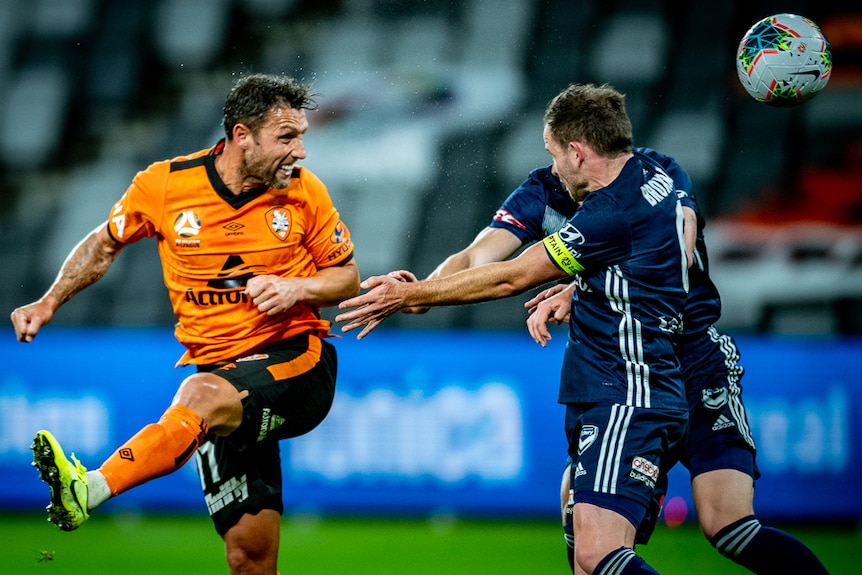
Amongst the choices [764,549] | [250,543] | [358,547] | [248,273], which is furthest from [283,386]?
[358,547]

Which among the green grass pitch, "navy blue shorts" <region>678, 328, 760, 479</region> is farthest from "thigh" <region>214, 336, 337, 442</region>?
the green grass pitch

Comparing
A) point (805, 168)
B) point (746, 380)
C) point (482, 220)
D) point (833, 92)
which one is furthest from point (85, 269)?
point (833, 92)

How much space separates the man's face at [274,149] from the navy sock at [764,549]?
7.61ft

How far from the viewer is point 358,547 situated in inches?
291

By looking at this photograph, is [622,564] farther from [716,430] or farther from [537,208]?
[537,208]

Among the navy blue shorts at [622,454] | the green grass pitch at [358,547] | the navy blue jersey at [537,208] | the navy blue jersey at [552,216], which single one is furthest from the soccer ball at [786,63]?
the green grass pitch at [358,547]

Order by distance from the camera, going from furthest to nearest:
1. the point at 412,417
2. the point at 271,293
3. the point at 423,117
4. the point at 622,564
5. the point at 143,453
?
the point at 423,117
the point at 412,417
the point at 271,293
the point at 143,453
the point at 622,564

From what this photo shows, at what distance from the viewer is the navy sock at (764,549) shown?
4.45m

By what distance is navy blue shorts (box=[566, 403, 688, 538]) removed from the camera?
4148 mm

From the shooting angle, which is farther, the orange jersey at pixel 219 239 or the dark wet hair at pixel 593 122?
the orange jersey at pixel 219 239

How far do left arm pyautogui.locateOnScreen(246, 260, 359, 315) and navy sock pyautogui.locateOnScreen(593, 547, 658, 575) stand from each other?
1.57 m

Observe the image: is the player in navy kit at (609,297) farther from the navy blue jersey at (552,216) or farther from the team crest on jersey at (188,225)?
the team crest on jersey at (188,225)

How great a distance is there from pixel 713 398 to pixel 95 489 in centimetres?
246

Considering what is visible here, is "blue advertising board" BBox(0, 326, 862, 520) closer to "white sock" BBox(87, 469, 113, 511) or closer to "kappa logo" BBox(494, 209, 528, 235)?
"kappa logo" BBox(494, 209, 528, 235)
